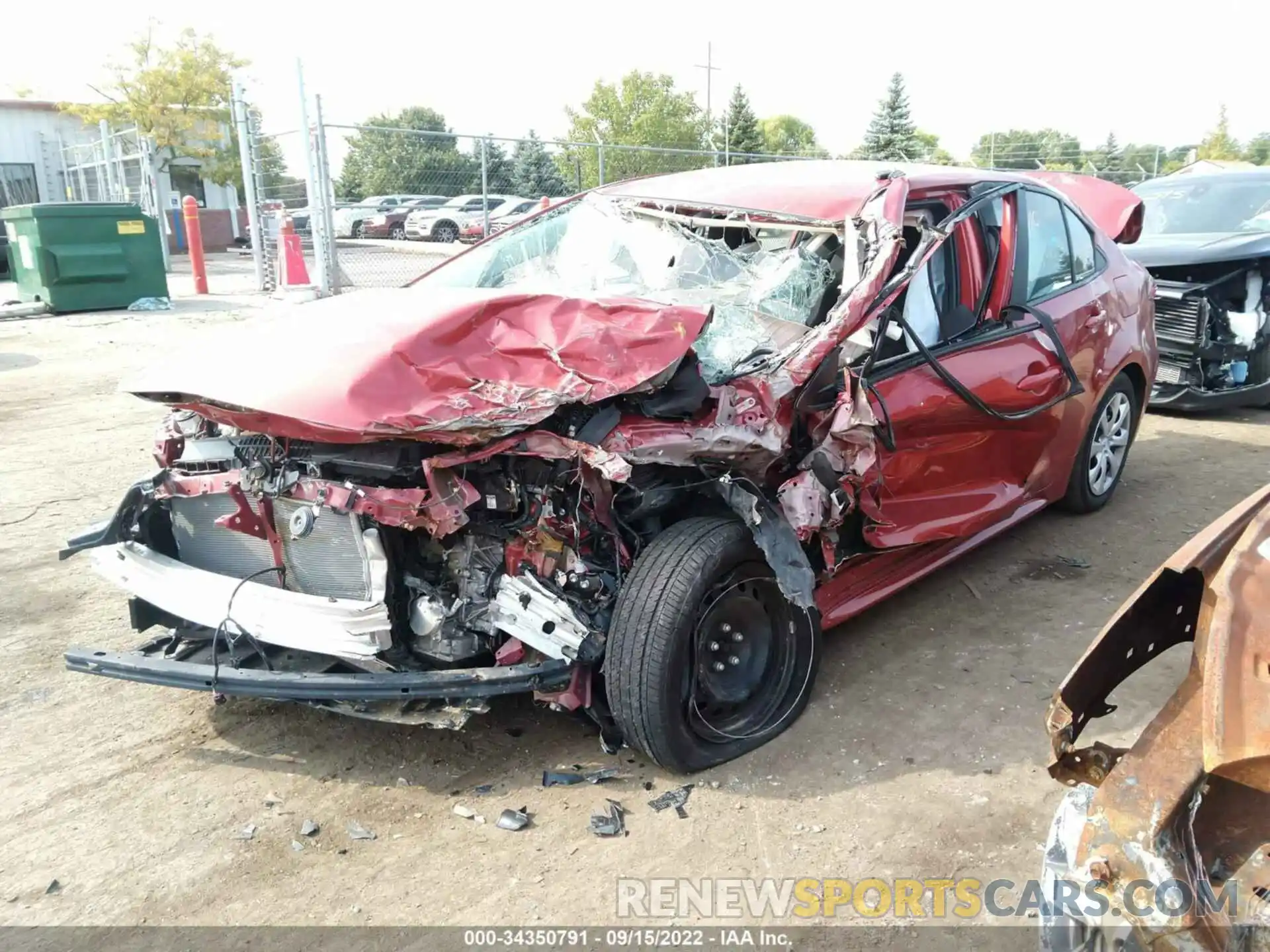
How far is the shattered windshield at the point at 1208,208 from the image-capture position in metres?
8.34

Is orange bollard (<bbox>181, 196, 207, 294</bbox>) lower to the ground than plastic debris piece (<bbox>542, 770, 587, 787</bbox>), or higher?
higher

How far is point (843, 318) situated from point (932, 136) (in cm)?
7017

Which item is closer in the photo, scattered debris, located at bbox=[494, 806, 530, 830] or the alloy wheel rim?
scattered debris, located at bbox=[494, 806, 530, 830]

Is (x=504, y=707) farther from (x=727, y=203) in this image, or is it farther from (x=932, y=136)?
(x=932, y=136)

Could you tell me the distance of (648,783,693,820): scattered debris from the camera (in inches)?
115

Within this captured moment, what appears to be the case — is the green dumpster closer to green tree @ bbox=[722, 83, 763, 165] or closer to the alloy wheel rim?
the alloy wheel rim

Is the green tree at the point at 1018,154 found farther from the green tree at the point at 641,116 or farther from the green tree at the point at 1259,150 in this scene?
the green tree at the point at 641,116

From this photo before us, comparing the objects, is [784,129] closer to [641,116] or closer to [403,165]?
[641,116]

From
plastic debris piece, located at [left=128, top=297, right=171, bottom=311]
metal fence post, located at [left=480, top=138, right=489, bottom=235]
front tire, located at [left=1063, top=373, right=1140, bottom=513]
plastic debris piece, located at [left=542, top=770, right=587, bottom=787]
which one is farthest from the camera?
plastic debris piece, located at [left=128, top=297, right=171, bottom=311]

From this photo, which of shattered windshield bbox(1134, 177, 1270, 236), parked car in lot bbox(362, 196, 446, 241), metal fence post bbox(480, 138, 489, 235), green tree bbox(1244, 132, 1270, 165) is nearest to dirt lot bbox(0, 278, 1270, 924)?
shattered windshield bbox(1134, 177, 1270, 236)

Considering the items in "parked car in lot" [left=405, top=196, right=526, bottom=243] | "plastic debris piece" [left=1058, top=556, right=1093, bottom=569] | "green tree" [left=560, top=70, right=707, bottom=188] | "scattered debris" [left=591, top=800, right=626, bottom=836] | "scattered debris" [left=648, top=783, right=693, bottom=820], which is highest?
"green tree" [left=560, top=70, right=707, bottom=188]

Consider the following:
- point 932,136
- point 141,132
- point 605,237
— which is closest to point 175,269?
point 141,132

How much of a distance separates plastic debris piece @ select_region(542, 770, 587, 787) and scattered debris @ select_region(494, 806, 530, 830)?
A: 6.2 inches

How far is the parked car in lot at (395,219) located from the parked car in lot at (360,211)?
0.48ft
